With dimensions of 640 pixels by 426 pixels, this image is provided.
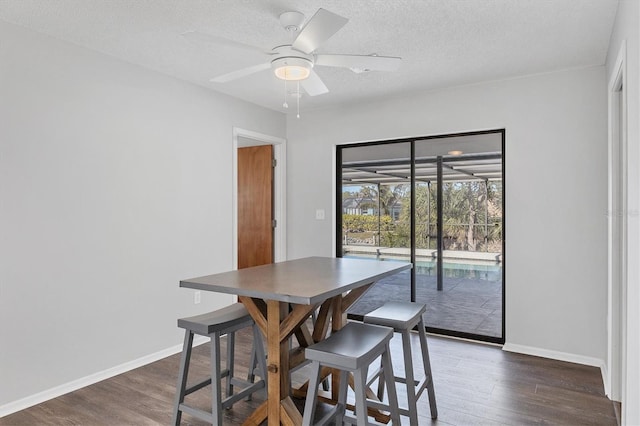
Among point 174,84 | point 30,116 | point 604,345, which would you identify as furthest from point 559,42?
point 30,116

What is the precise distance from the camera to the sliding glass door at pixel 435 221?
3984 mm

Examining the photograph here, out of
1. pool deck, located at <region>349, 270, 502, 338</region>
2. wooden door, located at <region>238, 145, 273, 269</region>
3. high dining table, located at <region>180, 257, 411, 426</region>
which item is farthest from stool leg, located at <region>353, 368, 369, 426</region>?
wooden door, located at <region>238, 145, 273, 269</region>

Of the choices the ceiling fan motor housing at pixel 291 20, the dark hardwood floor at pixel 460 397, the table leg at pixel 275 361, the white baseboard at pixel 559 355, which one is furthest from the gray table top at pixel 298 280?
the white baseboard at pixel 559 355

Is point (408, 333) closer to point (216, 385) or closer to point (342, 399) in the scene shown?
point (342, 399)

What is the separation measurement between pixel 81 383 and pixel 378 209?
3161mm

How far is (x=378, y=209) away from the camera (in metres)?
4.66

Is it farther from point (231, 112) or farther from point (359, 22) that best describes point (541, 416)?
point (231, 112)

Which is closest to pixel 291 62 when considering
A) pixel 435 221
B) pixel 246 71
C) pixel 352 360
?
pixel 246 71

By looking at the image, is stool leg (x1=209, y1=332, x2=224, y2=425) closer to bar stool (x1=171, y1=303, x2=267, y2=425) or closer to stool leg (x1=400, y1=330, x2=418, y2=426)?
bar stool (x1=171, y1=303, x2=267, y2=425)

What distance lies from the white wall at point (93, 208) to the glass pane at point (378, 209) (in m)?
1.54

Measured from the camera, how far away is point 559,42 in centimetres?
293

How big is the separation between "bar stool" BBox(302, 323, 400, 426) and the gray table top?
9.6 inches

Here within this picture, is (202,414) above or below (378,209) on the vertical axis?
below

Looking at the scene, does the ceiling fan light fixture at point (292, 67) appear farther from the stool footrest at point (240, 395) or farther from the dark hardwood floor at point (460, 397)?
the dark hardwood floor at point (460, 397)
